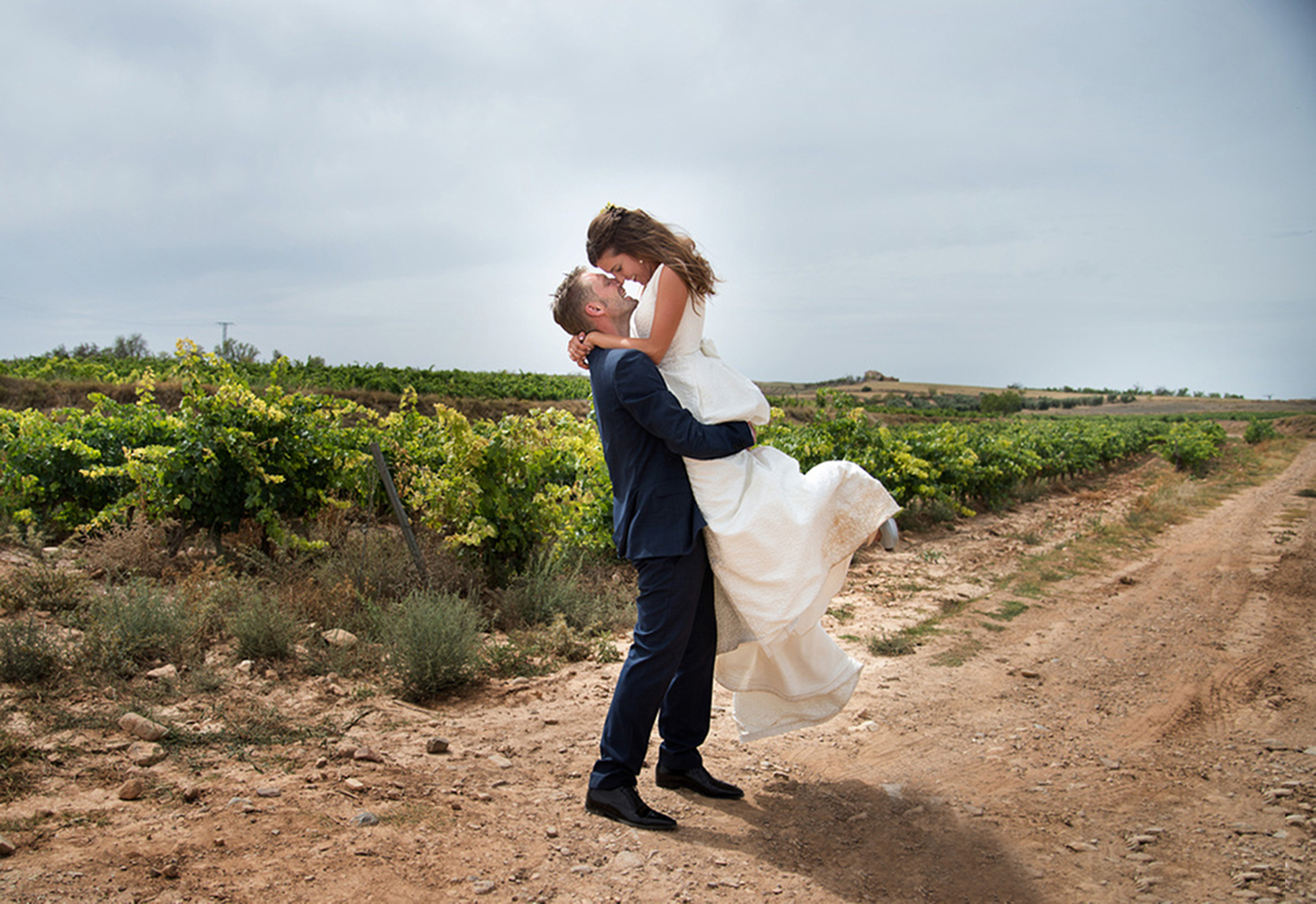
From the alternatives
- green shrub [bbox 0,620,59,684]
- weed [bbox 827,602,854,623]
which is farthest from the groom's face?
weed [bbox 827,602,854,623]

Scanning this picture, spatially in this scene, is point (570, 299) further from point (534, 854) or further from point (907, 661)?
point (907, 661)

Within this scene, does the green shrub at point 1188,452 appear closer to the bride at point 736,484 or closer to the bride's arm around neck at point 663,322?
the bride at point 736,484

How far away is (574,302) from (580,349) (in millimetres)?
174

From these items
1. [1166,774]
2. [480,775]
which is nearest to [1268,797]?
[1166,774]

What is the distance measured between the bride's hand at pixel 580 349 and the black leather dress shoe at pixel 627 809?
5.16 ft

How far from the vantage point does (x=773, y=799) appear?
3270mm

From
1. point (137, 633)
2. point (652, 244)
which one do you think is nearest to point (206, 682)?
point (137, 633)

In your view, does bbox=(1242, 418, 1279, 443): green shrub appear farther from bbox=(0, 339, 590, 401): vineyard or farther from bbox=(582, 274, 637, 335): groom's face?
bbox=(582, 274, 637, 335): groom's face

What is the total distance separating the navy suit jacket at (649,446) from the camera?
2.72 metres

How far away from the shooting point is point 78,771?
3.17m

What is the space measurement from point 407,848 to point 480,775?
706 mm

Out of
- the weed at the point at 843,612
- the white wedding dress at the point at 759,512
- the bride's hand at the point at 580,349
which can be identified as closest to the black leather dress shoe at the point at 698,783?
the white wedding dress at the point at 759,512

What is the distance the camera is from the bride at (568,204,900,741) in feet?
9.24

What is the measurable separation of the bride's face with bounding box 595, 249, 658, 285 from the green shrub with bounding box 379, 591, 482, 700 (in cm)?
254
